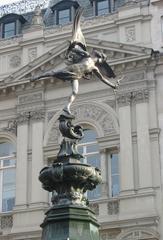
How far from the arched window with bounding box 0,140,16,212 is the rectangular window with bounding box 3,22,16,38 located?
660cm

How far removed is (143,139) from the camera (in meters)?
24.8

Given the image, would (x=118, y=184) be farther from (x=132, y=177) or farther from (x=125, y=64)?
(x=125, y=64)

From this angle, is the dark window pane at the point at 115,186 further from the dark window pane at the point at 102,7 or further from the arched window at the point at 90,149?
the dark window pane at the point at 102,7

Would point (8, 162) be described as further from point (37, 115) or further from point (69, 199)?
point (69, 199)

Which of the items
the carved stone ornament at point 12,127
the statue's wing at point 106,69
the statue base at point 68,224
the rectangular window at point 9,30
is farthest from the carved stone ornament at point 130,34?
the statue base at point 68,224

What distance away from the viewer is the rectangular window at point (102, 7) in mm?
30336

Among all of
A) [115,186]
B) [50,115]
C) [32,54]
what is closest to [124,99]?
[50,115]

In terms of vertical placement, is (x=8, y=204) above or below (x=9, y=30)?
below

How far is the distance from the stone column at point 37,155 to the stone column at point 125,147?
347 centimetres

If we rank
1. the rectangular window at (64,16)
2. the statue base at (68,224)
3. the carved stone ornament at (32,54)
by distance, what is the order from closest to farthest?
the statue base at (68,224) < the carved stone ornament at (32,54) < the rectangular window at (64,16)

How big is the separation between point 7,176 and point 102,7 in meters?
9.74

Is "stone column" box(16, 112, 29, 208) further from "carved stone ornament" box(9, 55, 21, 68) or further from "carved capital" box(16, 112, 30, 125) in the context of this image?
"carved stone ornament" box(9, 55, 21, 68)

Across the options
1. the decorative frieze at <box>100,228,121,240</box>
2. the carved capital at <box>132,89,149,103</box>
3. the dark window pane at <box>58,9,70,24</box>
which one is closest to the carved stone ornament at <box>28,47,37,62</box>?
the dark window pane at <box>58,9,70,24</box>

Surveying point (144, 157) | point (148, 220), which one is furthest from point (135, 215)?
point (144, 157)
